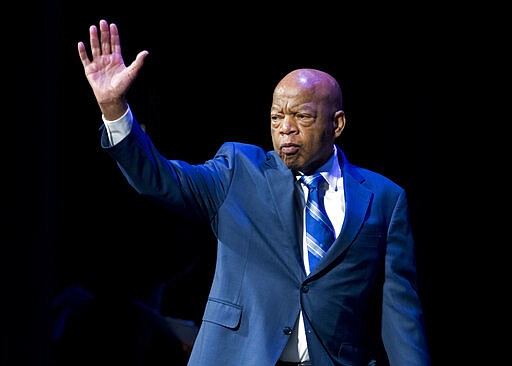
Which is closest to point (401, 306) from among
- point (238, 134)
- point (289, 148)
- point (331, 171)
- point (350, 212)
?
point (350, 212)

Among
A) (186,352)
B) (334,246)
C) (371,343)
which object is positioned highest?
(334,246)

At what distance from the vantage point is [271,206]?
7.04 ft

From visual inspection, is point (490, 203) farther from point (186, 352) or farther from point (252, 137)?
point (186, 352)

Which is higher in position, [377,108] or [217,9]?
[217,9]

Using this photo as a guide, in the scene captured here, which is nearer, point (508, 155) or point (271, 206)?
point (271, 206)

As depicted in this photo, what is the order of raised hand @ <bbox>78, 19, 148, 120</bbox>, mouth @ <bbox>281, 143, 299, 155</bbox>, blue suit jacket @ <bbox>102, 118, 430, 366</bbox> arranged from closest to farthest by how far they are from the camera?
raised hand @ <bbox>78, 19, 148, 120</bbox>, blue suit jacket @ <bbox>102, 118, 430, 366</bbox>, mouth @ <bbox>281, 143, 299, 155</bbox>

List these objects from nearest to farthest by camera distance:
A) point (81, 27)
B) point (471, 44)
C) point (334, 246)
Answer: point (334, 246) → point (81, 27) → point (471, 44)

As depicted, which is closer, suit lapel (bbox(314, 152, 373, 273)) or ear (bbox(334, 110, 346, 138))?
suit lapel (bbox(314, 152, 373, 273))

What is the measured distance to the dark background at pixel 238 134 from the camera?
11.0 ft

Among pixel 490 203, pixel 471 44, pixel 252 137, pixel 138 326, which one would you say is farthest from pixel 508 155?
pixel 138 326

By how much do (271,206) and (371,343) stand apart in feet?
1.49

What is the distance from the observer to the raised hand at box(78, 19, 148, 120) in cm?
194

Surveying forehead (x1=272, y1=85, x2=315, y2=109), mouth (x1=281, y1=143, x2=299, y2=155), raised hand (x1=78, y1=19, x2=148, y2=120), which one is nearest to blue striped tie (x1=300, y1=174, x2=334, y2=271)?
mouth (x1=281, y1=143, x2=299, y2=155)

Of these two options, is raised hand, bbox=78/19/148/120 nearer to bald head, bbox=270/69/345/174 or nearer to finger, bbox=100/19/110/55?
finger, bbox=100/19/110/55
